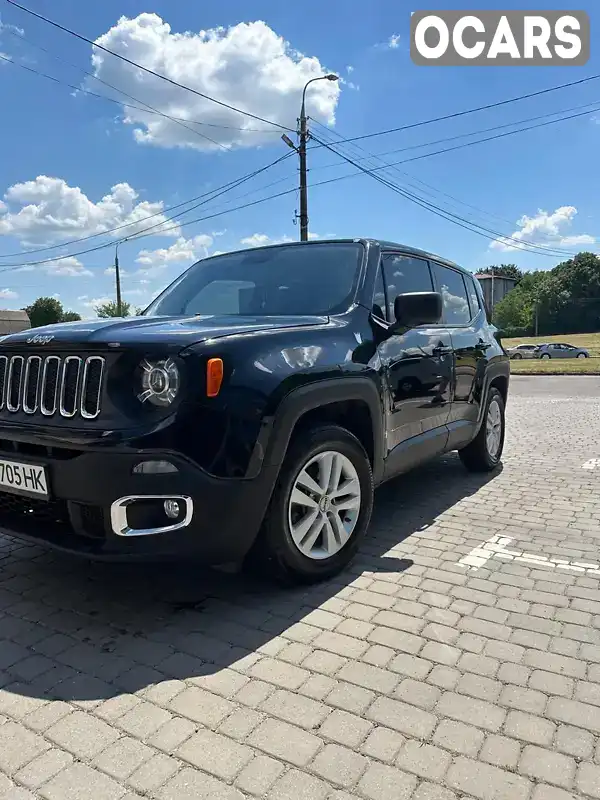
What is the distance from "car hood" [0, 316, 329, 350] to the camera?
2709mm

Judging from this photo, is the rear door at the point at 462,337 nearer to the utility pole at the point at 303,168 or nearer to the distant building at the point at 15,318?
the utility pole at the point at 303,168

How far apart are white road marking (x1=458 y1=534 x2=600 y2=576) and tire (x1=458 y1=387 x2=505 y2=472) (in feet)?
6.33

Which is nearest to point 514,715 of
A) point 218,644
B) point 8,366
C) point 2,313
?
point 218,644

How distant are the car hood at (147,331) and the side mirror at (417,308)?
0.62 m

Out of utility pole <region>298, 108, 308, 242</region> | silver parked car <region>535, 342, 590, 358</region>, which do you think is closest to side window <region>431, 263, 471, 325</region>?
utility pole <region>298, 108, 308, 242</region>

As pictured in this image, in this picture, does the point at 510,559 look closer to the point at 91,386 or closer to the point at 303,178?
the point at 91,386

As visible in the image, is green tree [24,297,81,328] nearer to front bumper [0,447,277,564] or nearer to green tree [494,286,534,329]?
green tree [494,286,534,329]

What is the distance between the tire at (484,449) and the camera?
5.80m

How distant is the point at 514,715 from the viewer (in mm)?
2178

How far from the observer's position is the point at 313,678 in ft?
7.93

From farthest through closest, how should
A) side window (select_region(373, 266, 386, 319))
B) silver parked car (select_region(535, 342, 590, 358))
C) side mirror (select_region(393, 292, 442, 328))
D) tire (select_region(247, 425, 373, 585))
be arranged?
1. silver parked car (select_region(535, 342, 590, 358))
2. side window (select_region(373, 266, 386, 319))
3. side mirror (select_region(393, 292, 442, 328))
4. tire (select_region(247, 425, 373, 585))

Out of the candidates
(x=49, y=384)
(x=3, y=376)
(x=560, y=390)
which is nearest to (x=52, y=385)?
(x=49, y=384)

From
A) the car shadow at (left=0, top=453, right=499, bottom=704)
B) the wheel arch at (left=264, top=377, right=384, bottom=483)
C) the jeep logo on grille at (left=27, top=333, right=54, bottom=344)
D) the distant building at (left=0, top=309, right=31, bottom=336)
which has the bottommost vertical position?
the car shadow at (left=0, top=453, right=499, bottom=704)

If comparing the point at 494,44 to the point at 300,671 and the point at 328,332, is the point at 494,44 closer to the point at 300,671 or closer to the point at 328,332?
the point at 328,332
